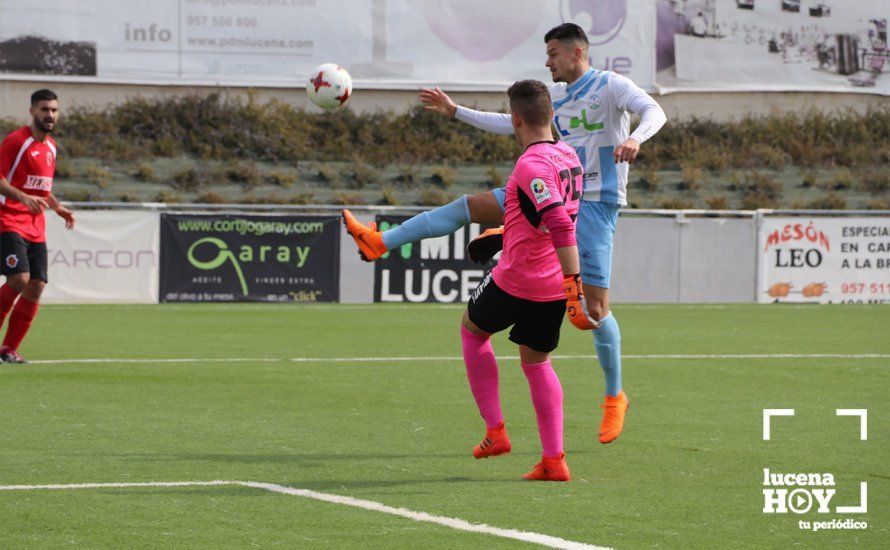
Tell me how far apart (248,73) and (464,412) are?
24.6m

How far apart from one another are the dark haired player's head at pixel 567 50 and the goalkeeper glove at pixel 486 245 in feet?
4.97

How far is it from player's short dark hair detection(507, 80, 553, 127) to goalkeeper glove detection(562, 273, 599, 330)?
2.70 ft

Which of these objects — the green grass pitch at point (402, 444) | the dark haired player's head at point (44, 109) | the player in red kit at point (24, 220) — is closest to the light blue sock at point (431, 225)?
the green grass pitch at point (402, 444)

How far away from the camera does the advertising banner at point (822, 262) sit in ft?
81.7

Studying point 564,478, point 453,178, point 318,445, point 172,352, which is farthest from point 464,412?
point 453,178

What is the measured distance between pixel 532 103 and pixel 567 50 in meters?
1.81

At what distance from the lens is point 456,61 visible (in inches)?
1315

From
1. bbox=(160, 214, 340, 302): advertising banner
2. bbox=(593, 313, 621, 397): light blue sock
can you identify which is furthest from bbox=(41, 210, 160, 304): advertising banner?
bbox=(593, 313, 621, 397): light blue sock

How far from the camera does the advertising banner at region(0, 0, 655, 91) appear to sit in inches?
1260

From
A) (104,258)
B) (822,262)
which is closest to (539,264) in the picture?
(104,258)

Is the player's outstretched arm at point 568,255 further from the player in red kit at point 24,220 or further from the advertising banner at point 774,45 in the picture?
the advertising banner at point 774,45

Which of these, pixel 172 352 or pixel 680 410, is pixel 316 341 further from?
pixel 680 410

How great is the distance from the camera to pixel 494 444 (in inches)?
285

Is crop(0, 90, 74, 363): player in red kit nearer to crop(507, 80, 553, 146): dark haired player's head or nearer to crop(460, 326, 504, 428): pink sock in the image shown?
crop(460, 326, 504, 428): pink sock
